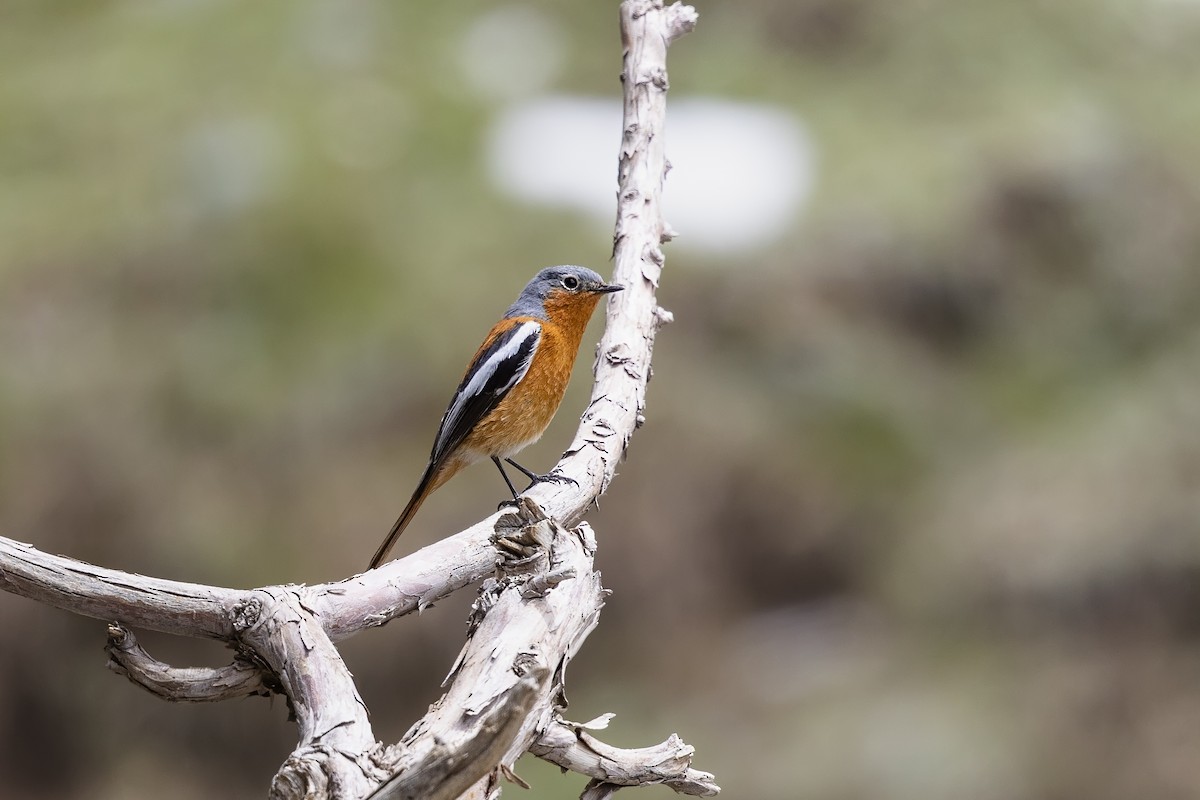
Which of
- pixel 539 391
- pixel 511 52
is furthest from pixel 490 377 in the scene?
pixel 511 52

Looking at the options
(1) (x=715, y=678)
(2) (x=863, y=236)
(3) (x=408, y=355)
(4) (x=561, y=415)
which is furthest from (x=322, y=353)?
(2) (x=863, y=236)

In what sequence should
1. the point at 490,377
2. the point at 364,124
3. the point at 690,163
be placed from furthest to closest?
the point at 364,124
the point at 690,163
the point at 490,377

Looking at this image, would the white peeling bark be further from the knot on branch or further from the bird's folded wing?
the bird's folded wing

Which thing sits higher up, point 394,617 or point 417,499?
point 417,499

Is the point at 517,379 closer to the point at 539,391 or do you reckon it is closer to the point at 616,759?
the point at 539,391

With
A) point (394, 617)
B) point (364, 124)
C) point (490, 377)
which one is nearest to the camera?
point (394, 617)

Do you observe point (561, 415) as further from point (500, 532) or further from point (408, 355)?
point (500, 532)

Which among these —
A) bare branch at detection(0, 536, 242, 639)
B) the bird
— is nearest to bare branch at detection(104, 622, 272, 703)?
bare branch at detection(0, 536, 242, 639)

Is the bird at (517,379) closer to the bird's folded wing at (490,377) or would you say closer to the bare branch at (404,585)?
the bird's folded wing at (490,377)

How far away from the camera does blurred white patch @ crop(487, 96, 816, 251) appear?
41.6ft

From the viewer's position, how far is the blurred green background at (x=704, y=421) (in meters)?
9.88

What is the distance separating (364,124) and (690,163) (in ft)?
12.7

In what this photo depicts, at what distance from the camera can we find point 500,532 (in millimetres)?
3613

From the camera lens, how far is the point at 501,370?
6.14 m
